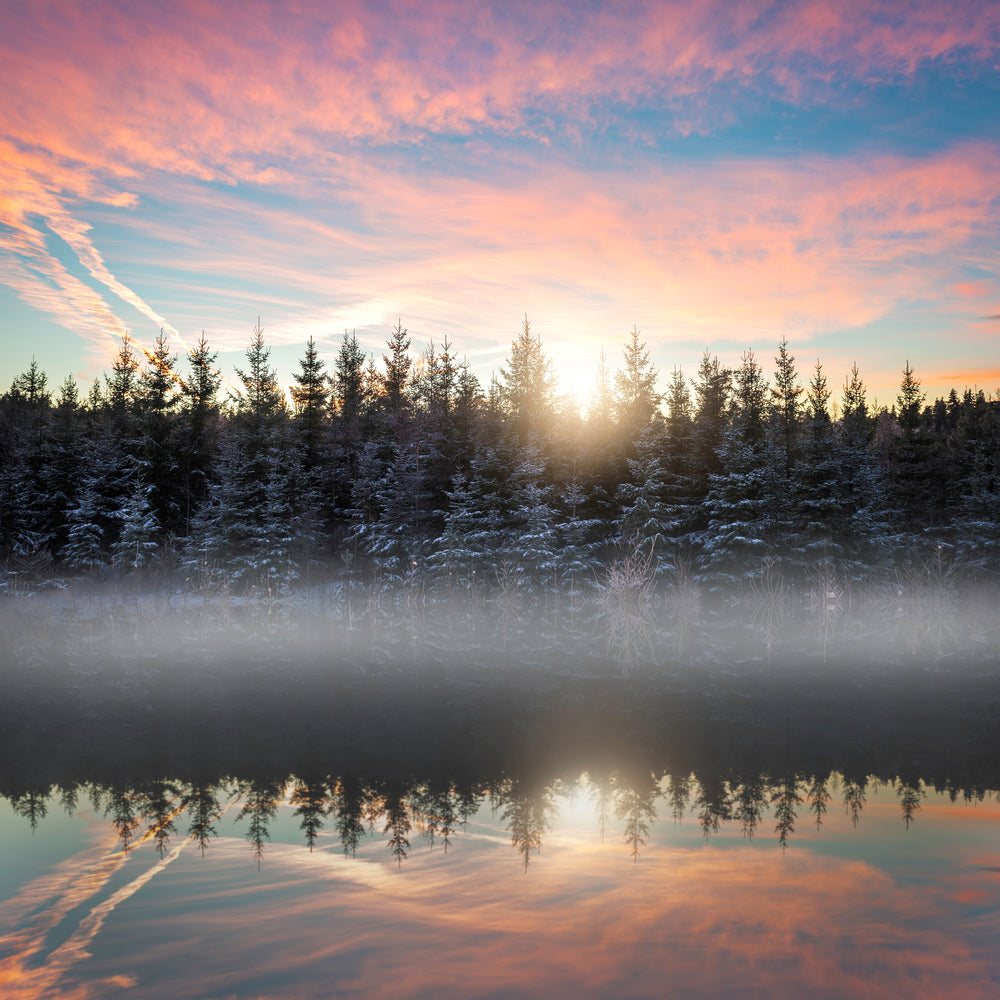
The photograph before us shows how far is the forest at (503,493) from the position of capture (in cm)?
3152

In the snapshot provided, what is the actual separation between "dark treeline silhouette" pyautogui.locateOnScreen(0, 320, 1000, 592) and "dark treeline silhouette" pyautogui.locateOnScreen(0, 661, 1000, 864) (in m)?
10.5

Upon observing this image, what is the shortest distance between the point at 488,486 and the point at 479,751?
2244 cm

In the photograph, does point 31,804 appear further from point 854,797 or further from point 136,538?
point 136,538

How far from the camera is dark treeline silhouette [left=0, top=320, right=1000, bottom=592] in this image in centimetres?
3206

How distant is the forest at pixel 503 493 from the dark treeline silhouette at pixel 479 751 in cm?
715

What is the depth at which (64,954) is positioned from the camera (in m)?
6.26

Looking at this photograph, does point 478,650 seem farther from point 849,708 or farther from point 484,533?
point 849,708

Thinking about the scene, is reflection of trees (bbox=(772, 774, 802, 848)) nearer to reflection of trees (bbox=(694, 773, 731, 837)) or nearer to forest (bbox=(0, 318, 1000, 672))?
reflection of trees (bbox=(694, 773, 731, 837))

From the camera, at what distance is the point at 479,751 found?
13531 mm

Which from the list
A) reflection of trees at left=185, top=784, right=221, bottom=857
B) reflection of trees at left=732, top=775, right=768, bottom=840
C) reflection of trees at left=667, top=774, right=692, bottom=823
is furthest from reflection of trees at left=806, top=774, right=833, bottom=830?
reflection of trees at left=185, top=784, right=221, bottom=857

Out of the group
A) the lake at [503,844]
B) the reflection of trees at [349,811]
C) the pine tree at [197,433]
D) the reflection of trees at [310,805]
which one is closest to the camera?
the lake at [503,844]

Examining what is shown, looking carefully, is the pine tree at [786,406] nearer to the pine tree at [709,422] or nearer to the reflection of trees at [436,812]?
the pine tree at [709,422]

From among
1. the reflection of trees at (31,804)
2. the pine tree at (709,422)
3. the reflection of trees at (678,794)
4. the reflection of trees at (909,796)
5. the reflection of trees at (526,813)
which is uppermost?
the pine tree at (709,422)

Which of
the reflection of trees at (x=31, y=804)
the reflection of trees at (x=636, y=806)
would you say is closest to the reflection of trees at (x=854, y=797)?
the reflection of trees at (x=636, y=806)
